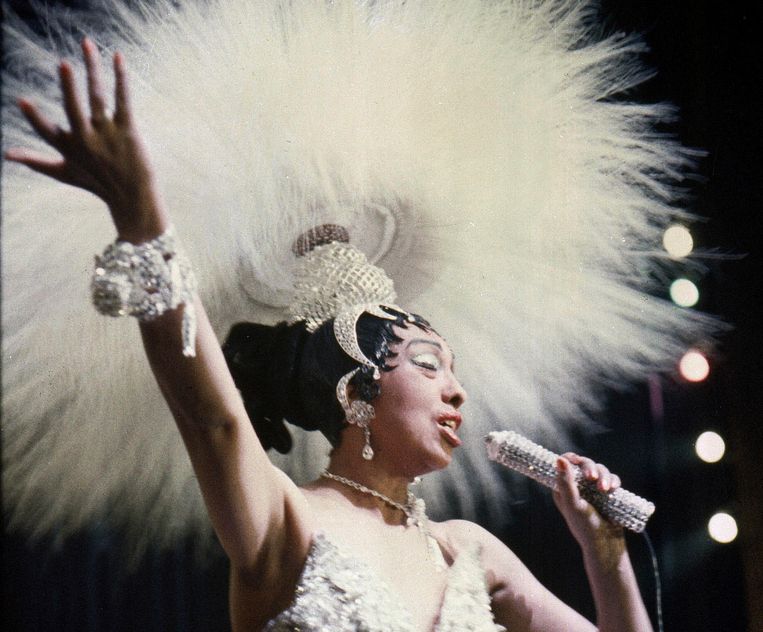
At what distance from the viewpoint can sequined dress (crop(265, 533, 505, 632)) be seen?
139 centimetres

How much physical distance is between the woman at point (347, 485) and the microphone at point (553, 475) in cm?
2

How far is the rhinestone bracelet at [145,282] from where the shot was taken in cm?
111

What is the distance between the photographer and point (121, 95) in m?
1.09

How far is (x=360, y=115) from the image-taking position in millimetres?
1753

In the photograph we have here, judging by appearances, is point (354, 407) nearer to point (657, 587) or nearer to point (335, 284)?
point (335, 284)

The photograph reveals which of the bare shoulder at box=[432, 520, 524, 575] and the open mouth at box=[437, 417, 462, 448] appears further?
the bare shoulder at box=[432, 520, 524, 575]

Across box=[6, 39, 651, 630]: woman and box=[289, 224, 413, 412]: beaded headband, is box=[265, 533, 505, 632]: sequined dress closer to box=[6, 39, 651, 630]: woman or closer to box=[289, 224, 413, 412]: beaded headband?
box=[6, 39, 651, 630]: woman

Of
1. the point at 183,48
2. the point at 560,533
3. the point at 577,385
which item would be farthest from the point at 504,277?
the point at 183,48

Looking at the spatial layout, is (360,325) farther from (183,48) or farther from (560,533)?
(560,533)

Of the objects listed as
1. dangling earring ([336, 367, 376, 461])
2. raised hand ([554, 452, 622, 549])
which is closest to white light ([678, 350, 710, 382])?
raised hand ([554, 452, 622, 549])

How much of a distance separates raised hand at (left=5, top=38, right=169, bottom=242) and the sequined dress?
0.59 meters

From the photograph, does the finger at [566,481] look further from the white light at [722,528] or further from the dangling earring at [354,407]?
the white light at [722,528]

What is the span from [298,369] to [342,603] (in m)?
0.46

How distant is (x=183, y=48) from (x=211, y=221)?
0.98 feet
